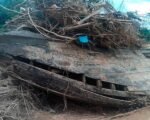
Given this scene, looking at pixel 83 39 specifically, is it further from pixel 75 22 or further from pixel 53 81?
pixel 53 81

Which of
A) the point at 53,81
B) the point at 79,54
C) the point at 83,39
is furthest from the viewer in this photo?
the point at 83,39

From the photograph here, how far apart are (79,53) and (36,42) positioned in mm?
890

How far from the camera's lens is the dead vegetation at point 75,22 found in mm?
6465

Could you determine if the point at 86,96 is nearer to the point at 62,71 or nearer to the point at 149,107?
the point at 62,71

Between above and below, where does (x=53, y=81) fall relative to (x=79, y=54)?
below

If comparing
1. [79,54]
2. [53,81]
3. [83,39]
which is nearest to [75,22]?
[83,39]

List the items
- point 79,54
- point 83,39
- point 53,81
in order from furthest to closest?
point 83,39 < point 79,54 < point 53,81

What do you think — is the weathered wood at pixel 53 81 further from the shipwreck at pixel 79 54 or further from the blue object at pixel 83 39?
the blue object at pixel 83 39

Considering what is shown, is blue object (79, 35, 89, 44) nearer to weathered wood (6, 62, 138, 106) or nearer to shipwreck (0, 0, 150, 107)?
shipwreck (0, 0, 150, 107)

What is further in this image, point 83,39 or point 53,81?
point 83,39

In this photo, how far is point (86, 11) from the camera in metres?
6.67

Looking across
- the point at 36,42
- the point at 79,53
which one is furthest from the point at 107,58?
the point at 36,42

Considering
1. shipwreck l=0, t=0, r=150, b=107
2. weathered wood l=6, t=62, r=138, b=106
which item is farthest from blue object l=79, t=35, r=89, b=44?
weathered wood l=6, t=62, r=138, b=106

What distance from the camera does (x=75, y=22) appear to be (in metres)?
6.41
